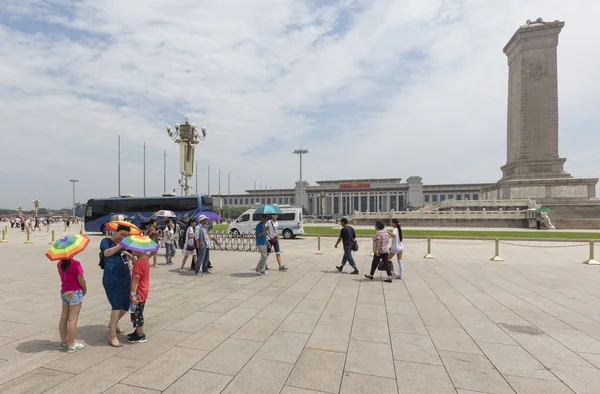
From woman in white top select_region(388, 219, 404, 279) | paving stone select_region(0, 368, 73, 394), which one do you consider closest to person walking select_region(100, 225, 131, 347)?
paving stone select_region(0, 368, 73, 394)

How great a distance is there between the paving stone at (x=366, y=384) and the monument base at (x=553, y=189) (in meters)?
51.0

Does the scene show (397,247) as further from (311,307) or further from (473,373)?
(473,373)

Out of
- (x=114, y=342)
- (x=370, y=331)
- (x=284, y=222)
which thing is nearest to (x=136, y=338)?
(x=114, y=342)

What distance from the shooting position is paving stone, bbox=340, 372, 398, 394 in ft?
11.2

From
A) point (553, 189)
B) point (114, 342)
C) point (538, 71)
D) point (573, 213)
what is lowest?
point (114, 342)

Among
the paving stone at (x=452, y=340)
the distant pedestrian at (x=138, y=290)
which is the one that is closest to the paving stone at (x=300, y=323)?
the paving stone at (x=452, y=340)

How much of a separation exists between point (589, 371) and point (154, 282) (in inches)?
354

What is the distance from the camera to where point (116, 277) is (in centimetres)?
430

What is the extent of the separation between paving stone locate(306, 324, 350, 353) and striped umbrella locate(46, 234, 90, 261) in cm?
335

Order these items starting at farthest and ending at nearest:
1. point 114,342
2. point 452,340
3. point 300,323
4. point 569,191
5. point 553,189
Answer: point 553,189 → point 569,191 → point 300,323 → point 452,340 → point 114,342

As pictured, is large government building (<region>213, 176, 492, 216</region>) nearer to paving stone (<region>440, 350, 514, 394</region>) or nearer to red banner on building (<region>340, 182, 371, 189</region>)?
red banner on building (<region>340, 182, 371, 189</region>)

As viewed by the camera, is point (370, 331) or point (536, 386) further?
point (370, 331)

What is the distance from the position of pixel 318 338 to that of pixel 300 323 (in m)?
0.72

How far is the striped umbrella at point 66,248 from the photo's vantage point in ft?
12.7
